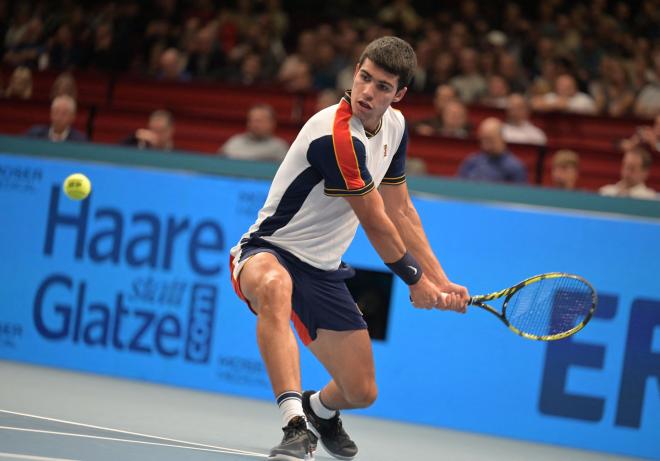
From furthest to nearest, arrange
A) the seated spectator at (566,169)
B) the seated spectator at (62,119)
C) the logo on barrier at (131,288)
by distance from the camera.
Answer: the seated spectator at (62,119)
the seated spectator at (566,169)
the logo on barrier at (131,288)

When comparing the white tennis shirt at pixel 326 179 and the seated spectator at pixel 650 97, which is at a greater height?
the seated spectator at pixel 650 97

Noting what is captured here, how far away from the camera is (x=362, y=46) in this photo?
12805mm

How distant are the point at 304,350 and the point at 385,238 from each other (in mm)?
2756

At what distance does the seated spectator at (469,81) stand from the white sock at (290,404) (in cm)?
789

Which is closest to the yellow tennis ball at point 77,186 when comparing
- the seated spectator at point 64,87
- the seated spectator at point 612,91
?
the seated spectator at point 64,87

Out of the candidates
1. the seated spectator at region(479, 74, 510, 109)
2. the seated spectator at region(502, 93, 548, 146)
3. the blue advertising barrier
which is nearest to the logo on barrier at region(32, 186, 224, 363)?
the blue advertising barrier

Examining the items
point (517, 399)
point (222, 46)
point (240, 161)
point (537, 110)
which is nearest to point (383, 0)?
point (222, 46)

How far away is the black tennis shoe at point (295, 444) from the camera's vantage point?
→ 14.1ft

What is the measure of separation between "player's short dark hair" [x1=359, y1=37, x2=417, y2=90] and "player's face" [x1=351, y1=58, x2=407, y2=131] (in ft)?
0.07

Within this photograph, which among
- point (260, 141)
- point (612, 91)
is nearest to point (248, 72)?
point (260, 141)

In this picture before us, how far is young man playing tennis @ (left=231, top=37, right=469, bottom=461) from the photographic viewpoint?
443cm

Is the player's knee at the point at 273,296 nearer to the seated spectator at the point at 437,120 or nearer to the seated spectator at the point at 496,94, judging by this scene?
the seated spectator at the point at 437,120

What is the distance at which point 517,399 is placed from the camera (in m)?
6.79

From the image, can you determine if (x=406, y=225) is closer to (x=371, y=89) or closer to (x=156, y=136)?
(x=371, y=89)
